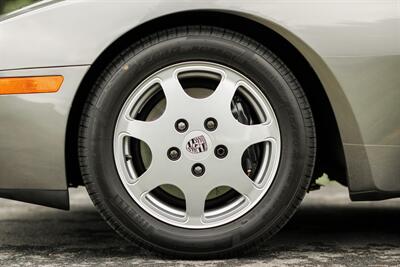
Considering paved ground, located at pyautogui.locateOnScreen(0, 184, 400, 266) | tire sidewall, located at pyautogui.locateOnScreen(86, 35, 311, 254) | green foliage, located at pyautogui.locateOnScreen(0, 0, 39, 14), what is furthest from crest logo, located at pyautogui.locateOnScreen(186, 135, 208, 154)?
green foliage, located at pyautogui.locateOnScreen(0, 0, 39, 14)

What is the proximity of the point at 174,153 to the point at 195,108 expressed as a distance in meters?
0.18

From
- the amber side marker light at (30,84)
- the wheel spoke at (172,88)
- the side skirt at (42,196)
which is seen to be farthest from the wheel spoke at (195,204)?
the amber side marker light at (30,84)

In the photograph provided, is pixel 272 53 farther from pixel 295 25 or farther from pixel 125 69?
pixel 125 69

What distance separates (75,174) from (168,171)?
1.34ft

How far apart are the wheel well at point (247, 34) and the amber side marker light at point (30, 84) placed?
3.8 inches

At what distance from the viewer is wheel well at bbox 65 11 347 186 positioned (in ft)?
9.21

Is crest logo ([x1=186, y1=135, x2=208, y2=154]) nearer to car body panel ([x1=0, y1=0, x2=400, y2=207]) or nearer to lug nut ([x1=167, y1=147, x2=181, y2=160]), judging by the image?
lug nut ([x1=167, y1=147, x2=181, y2=160])

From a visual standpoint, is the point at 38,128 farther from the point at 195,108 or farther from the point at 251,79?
the point at 251,79

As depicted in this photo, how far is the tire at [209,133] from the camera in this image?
2760mm

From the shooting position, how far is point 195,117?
109 inches

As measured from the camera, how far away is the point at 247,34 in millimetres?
2852

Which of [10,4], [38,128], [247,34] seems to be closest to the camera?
[38,128]

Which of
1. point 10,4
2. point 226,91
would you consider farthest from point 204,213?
point 10,4

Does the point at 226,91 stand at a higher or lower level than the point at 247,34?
lower
